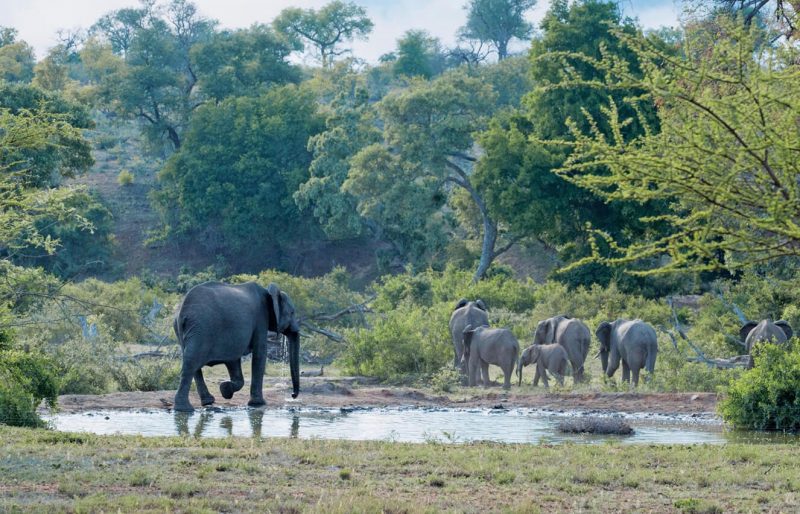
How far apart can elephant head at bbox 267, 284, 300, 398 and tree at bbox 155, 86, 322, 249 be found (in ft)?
126

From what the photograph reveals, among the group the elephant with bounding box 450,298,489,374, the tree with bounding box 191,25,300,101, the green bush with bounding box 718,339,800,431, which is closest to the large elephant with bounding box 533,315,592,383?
the elephant with bounding box 450,298,489,374

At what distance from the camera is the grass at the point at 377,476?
8.91 m

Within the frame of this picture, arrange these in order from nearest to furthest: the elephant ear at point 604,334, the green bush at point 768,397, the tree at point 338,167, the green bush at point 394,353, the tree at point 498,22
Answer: the green bush at point 768,397
the elephant ear at point 604,334
the green bush at point 394,353
the tree at point 338,167
the tree at point 498,22

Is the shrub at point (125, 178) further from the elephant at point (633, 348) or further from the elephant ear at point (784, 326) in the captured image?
the elephant ear at point (784, 326)

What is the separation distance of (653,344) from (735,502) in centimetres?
1333

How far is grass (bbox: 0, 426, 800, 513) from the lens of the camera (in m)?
8.91

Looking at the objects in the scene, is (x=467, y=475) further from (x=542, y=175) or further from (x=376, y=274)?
(x=376, y=274)

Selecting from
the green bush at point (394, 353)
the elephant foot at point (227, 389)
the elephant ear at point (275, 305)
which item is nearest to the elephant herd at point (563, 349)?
the green bush at point (394, 353)

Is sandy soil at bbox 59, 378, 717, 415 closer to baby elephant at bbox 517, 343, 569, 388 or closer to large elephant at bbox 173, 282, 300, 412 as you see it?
large elephant at bbox 173, 282, 300, 412

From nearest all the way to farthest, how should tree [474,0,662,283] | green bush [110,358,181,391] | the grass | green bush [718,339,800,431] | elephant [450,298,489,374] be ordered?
the grass → green bush [718,339,800,431] → green bush [110,358,181,391] → elephant [450,298,489,374] → tree [474,0,662,283]

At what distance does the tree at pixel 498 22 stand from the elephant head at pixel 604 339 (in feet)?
245

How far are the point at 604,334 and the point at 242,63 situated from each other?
46952 mm

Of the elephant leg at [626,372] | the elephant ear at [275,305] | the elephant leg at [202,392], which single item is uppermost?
the elephant ear at [275,305]

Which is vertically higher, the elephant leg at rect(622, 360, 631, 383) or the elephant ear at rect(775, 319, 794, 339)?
the elephant ear at rect(775, 319, 794, 339)
